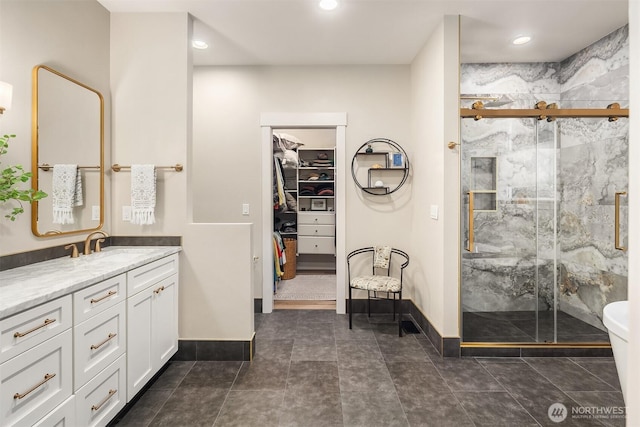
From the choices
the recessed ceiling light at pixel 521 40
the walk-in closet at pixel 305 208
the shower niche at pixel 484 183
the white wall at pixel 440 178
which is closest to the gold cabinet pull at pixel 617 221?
the shower niche at pixel 484 183

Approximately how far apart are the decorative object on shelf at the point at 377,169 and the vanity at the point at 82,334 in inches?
82.4

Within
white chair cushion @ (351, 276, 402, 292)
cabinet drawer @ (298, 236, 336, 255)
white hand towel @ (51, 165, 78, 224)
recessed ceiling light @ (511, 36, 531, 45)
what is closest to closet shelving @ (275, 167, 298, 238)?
cabinet drawer @ (298, 236, 336, 255)

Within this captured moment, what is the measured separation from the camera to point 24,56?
1.76 m

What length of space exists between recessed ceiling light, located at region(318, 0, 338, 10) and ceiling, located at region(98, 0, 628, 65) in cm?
5

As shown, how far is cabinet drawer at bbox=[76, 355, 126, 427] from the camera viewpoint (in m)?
1.44

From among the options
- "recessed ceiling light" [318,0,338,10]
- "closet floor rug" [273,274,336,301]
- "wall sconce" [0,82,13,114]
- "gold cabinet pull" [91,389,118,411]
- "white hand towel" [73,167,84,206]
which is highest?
"recessed ceiling light" [318,0,338,10]

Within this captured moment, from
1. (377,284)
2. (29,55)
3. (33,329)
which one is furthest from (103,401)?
(377,284)

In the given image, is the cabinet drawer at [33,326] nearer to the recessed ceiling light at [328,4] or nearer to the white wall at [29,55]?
the white wall at [29,55]

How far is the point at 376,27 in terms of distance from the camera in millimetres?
2648

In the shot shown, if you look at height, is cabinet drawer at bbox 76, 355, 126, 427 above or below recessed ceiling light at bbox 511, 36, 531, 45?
below

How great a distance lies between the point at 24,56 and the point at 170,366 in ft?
7.38

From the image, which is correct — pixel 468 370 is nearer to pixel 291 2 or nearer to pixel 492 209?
pixel 492 209

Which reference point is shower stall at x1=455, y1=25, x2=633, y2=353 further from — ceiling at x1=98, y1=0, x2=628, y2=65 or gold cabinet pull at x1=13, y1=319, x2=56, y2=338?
gold cabinet pull at x1=13, y1=319, x2=56, y2=338

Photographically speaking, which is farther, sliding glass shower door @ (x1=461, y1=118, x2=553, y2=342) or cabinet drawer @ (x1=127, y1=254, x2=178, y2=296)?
sliding glass shower door @ (x1=461, y1=118, x2=553, y2=342)
